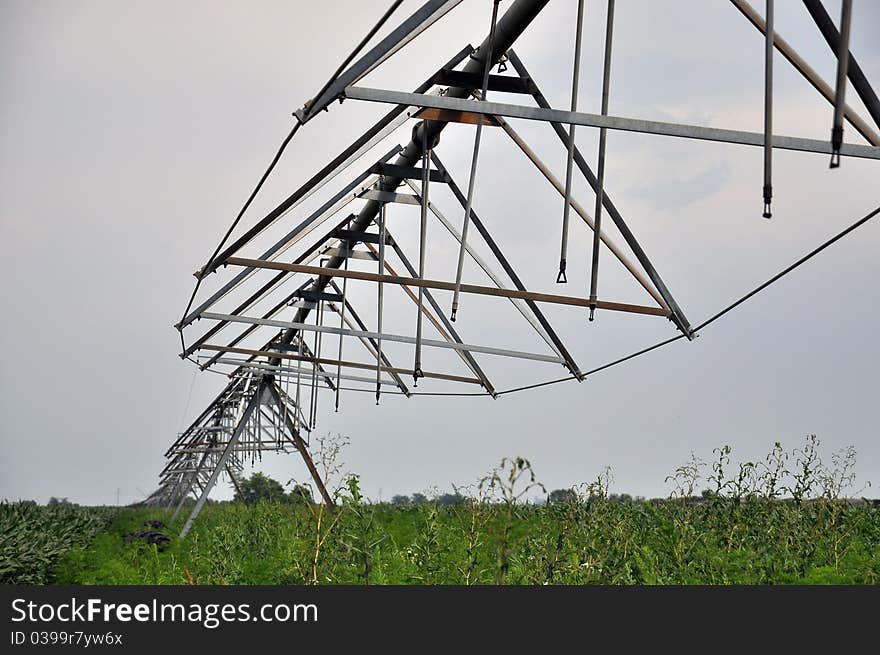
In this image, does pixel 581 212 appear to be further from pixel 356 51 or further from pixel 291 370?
pixel 291 370

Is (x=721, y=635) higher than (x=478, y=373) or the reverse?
the reverse

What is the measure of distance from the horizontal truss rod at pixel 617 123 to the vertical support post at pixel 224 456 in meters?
12.8

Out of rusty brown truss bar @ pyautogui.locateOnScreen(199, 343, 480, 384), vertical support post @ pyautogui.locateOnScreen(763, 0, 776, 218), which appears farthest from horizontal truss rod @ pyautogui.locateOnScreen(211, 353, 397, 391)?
vertical support post @ pyautogui.locateOnScreen(763, 0, 776, 218)

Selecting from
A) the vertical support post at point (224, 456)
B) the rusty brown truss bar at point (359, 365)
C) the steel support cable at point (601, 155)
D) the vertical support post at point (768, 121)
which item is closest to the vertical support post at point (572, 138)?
the steel support cable at point (601, 155)

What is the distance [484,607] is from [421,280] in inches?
235

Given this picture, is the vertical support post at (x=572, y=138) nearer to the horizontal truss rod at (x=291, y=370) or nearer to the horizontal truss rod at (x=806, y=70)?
the horizontal truss rod at (x=806, y=70)

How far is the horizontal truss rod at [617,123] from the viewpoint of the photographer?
23.5 ft

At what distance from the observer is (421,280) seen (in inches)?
422

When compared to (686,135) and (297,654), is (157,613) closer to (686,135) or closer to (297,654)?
(297,654)

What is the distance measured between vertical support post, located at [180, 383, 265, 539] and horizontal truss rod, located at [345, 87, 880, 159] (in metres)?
12.8

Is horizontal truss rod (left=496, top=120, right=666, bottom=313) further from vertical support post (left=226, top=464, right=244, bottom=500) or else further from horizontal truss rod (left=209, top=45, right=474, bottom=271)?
vertical support post (left=226, top=464, right=244, bottom=500)

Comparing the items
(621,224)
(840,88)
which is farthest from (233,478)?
(840,88)

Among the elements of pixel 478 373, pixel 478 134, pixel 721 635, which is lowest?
pixel 721 635

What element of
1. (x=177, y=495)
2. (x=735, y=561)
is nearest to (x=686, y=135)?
(x=735, y=561)
